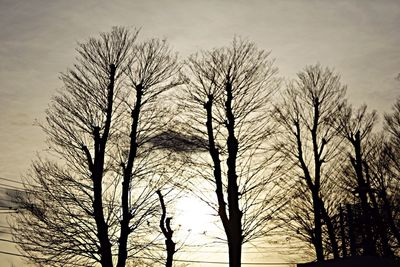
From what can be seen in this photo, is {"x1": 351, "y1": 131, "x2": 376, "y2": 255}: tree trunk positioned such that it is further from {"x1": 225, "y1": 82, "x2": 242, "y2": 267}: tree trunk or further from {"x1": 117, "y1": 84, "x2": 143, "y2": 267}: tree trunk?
{"x1": 117, "y1": 84, "x2": 143, "y2": 267}: tree trunk

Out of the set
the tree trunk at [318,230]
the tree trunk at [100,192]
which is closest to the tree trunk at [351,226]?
the tree trunk at [318,230]

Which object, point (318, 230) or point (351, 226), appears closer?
point (318, 230)

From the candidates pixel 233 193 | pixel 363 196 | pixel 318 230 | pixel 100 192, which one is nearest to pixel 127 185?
pixel 100 192

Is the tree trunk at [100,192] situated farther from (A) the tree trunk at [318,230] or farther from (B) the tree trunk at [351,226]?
(B) the tree trunk at [351,226]

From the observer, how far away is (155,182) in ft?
60.5

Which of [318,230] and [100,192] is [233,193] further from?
[318,230]

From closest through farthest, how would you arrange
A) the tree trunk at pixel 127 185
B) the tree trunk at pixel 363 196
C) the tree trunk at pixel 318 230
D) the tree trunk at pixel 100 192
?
1. the tree trunk at pixel 100 192
2. the tree trunk at pixel 127 185
3. the tree trunk at pixel 318 230
4. the tree trunk at pixel 363 196

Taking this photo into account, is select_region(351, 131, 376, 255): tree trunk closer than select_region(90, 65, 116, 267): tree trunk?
No

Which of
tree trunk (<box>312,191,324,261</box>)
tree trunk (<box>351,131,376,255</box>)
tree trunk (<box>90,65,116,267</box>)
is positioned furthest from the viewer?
tree trunk (<box>351,131,376,255</box>)

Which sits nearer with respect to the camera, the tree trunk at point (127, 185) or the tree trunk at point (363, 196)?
the tree trunk at point (127, 185)

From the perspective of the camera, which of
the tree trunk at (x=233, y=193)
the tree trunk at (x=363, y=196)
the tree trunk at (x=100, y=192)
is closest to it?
the tree trunk at (x=233, y=193)

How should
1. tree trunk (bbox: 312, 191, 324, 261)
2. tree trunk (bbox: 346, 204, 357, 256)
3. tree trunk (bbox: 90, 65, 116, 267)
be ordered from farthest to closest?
tree trunk (bbox: 346, 204, 357, 256)
tree trunk (bbox: 312, 191, 324, 261)
tree trunk (bbox: 90, 65, 116, 267)

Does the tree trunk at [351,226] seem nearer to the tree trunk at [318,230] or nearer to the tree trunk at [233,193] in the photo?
the tree trunk at [318,230]

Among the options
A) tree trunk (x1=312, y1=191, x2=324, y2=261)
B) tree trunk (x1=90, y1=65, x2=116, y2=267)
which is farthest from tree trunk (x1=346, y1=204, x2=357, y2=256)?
tree trunk (x1=90, y1=65, x2=116, y2=267)
